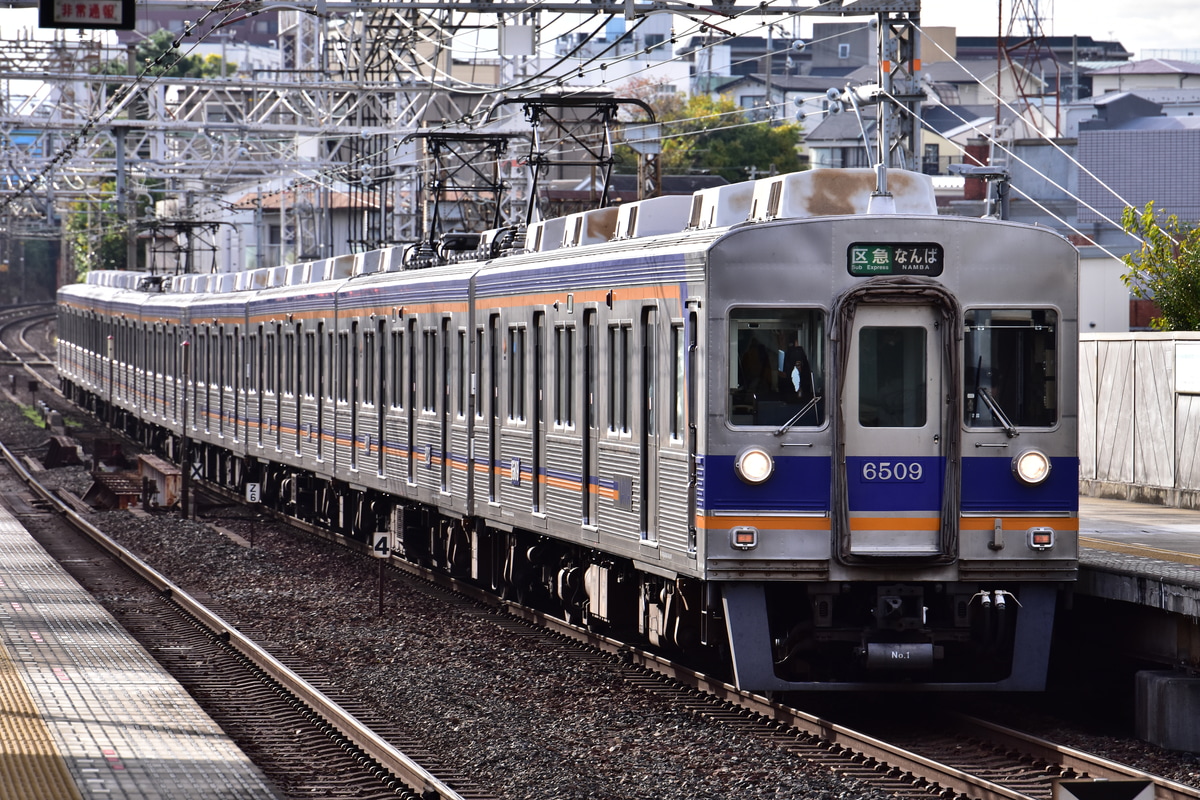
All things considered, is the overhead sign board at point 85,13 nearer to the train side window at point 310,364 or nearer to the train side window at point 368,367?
the train side window at point 368,367

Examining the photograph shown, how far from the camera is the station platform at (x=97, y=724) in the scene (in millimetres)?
8453

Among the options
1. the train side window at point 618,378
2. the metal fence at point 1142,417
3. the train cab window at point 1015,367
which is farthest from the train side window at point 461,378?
the train cab window at point 1015,367

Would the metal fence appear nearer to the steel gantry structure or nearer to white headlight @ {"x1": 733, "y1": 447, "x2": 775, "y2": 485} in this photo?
the steel gantry structure

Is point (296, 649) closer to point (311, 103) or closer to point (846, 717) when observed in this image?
point (846, 717)

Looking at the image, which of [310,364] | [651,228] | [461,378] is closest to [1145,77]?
[310,364]

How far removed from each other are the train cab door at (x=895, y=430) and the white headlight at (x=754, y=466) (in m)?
0.46

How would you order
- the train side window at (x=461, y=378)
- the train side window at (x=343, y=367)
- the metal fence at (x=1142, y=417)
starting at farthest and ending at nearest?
1. the train side window at (x=343, y=367)
2. the metal fence at (x=1142, y=417)
3. the train side window at (x=461, y=378)

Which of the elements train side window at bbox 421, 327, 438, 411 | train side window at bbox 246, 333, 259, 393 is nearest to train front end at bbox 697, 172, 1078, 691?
train side window at bbox 421, 327, 438, 411

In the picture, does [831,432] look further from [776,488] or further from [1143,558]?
[1143,558]

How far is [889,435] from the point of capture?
9.96 meters

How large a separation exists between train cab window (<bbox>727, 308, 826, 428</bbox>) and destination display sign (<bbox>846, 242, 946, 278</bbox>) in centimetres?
35

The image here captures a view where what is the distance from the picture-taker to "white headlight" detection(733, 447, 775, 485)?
9805 millimetres

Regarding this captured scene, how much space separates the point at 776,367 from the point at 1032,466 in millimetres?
1550

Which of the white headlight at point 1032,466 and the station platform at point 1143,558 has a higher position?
the white headlight at point 1032,466
